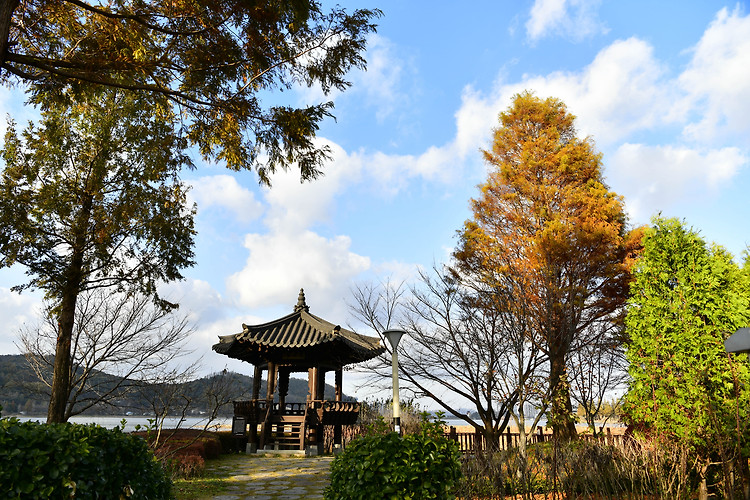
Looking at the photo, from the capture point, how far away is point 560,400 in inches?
422

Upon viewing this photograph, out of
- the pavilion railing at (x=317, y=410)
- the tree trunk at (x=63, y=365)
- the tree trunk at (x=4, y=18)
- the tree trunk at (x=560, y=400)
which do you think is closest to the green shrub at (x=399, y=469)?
the tree trunk at (x=560, y=400)

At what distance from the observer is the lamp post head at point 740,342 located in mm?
4254

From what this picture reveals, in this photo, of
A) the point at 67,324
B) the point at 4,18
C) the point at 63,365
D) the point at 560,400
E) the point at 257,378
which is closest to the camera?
the point at 4,18

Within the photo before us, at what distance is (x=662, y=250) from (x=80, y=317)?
10986 millimetres

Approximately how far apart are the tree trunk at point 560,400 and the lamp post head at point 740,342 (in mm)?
4301

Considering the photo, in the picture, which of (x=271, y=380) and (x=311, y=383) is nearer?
(x=271, y=380)

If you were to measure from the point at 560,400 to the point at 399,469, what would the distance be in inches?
→ 301

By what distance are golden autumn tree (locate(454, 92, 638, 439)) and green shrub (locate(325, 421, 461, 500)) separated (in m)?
7.81

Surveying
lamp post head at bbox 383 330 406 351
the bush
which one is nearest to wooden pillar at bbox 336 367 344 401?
lamp post head at bbox 383 330 406 351

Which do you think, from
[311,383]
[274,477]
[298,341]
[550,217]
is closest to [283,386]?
[311,383]

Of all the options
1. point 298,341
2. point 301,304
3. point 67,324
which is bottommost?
point 67,324

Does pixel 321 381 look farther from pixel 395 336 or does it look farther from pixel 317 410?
pixel 395 336

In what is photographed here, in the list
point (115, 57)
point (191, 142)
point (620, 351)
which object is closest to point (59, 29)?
point (115, 57)

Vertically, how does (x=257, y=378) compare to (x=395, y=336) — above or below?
below
